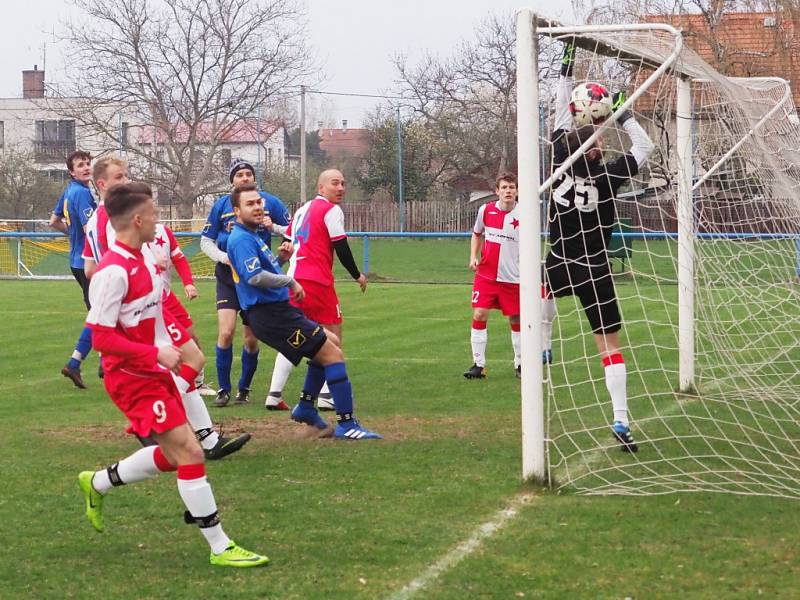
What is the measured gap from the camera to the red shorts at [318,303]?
837 cm

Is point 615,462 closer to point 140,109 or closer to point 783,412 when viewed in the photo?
point 783,412

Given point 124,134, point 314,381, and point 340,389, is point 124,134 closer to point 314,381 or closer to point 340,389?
point 314,381

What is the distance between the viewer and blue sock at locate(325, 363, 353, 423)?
7359 mm

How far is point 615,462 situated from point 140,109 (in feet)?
105

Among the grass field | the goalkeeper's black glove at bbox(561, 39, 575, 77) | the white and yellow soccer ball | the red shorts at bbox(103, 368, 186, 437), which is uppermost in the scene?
the goalkeeper's black glove at bbox(561, 39, 575, 77)

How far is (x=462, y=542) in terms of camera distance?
5059mm

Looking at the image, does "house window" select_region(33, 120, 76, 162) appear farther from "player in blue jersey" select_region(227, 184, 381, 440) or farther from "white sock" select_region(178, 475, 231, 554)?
"white sock" select_region(178, 475, 231, 554)

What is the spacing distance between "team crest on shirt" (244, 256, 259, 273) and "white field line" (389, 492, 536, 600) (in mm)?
2393

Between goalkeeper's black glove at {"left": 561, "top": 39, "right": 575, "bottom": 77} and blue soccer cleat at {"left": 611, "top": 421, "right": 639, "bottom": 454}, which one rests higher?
goalkeeper's black glove at {"left": 561, "top": 39, "right": 575, "bottom": 77}

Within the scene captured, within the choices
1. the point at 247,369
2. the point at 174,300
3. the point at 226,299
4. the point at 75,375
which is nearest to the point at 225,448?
the point at 174,300

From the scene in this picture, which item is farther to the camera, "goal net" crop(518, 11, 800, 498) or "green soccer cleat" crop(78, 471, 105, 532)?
"goal net" crop(518, 11, 800, 498)

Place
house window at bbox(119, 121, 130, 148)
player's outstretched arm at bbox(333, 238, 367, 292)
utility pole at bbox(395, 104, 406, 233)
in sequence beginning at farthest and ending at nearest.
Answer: utility pole at bbox(395, 104, 406, 233) < house window at bbox(119, 121, 130, 148) < player's outstretched arm at bbox(333, 238, 367, 292)

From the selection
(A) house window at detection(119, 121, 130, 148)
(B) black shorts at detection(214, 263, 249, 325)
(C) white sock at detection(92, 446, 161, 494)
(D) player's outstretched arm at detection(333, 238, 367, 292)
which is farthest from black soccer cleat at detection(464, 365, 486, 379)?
(A) house window at detection(119, 121, 130, 148)

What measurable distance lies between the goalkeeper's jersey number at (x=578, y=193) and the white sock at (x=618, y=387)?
99cm
